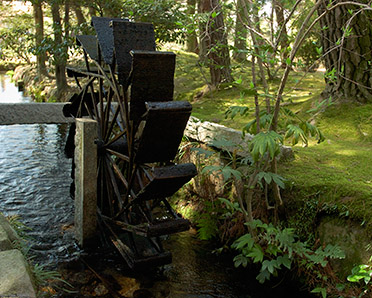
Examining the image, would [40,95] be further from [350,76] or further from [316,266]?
[316,266]

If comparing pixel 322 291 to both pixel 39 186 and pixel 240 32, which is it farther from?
pixel 39 186

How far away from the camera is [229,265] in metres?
4.57

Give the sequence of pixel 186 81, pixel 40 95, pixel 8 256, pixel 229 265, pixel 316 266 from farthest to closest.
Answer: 1. pixel 40 95
2. pixel 186 81
3. pixel 229 265
4. pixel 316 266
5. pixel 8 256

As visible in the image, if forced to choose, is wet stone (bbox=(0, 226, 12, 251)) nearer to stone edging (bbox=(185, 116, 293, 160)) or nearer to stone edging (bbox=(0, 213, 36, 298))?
stone edging (bbox=(0, 213, 36, 298))

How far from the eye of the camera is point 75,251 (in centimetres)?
470

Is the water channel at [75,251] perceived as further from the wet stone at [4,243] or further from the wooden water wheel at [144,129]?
the wet stone at [4,243]

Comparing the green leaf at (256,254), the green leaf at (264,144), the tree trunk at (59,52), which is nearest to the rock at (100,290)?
the green leaf at (256,254)

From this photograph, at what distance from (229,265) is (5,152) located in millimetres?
5838

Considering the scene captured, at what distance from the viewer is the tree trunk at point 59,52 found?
30.0 feet

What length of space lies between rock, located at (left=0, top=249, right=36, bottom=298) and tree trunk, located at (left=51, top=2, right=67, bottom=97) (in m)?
6.90

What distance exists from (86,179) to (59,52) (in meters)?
5.86

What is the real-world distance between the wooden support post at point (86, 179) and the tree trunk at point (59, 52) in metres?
5.16

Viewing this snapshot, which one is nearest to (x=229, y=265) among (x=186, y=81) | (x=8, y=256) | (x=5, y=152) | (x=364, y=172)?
(x=364, y=172)

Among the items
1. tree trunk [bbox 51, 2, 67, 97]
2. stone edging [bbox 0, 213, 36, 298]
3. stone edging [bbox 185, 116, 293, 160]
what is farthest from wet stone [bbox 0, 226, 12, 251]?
tree trunk [bbox 51, 2, 67, 97]
